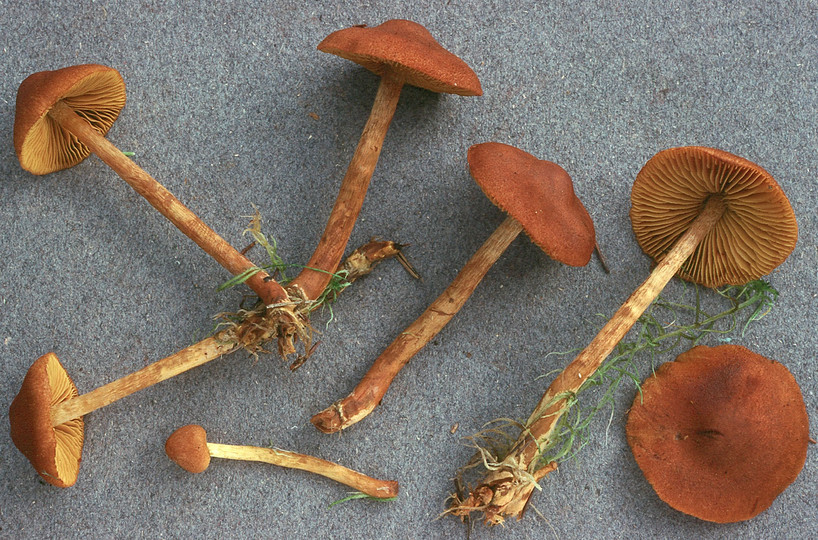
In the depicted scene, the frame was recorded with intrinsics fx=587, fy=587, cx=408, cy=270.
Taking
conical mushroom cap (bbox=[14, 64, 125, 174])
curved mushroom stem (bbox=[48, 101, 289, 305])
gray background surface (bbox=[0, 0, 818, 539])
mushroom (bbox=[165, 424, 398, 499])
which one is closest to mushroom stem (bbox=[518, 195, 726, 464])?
gray background surface (bbox=[0, 0, 818, 539])

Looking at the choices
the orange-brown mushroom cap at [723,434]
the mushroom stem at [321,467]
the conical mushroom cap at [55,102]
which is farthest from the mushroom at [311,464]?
the conical mushroom cap at [55,102]

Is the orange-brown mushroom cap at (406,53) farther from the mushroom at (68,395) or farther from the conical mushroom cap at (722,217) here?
the mushroom at (68,395)

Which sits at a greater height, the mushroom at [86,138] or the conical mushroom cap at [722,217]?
the conical mushroom cap at [722,217]

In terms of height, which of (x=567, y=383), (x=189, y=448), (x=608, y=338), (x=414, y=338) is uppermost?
(x=608, y=338)

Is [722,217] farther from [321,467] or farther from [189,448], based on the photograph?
[189,448]

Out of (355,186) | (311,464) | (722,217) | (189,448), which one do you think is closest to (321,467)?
(311,464)
